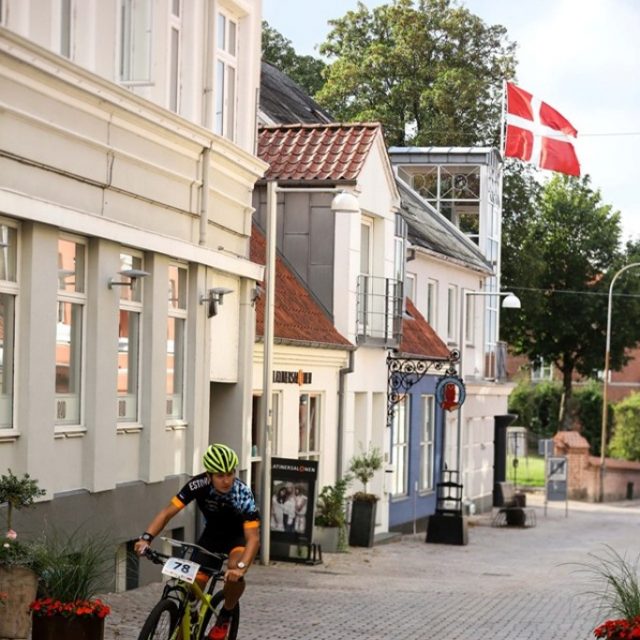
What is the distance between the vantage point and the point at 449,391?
33.3 metres

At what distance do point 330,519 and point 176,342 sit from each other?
7468mm

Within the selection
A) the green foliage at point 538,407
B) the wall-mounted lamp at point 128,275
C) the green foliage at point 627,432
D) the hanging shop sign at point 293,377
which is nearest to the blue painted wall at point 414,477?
the hanging shop sign at point 293,377

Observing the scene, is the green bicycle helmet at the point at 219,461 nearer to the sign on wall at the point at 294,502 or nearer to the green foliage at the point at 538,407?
the sign on wall at the point at 294,502

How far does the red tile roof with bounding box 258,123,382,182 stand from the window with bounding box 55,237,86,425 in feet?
36.9

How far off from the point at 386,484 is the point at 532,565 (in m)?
4.55

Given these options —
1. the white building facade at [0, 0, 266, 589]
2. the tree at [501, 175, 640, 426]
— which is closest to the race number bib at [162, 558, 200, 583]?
the white building facade at [0, 0, 266, 589]

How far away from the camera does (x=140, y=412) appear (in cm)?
1747

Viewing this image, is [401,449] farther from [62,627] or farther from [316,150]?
[62,627]

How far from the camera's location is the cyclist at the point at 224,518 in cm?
1080

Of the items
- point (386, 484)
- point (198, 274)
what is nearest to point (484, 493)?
point (386, 484)

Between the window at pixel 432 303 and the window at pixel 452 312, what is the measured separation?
1531mm

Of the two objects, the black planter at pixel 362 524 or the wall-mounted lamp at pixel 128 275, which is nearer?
the wall-mounted lamp at pixel 128 275

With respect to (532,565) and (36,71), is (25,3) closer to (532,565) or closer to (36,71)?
(36,71)

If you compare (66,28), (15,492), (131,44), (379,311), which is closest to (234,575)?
(15,492)
